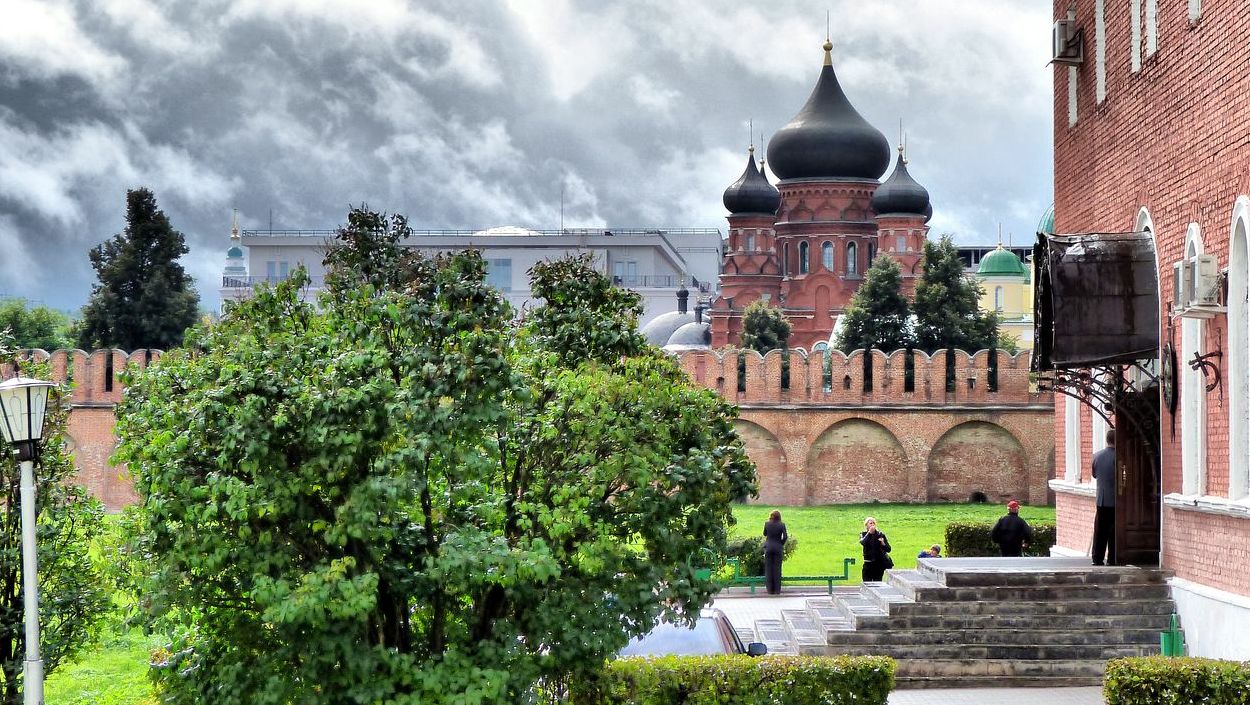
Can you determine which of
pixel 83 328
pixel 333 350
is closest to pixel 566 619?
pixel 333 350

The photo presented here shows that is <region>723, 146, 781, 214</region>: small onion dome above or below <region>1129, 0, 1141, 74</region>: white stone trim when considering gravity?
above

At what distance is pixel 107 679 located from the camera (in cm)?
1662

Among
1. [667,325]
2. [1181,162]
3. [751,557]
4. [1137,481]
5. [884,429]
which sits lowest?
[751,557]

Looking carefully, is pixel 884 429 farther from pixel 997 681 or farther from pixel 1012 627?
pixel 997 681

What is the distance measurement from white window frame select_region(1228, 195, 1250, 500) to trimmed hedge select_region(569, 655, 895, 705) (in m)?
3.34

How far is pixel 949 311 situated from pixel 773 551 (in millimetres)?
29148

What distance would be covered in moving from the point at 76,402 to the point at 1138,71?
29732 mm

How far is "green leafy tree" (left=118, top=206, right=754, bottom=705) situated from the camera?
27.0 ft

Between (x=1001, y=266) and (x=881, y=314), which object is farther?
(x=1001, y=266)

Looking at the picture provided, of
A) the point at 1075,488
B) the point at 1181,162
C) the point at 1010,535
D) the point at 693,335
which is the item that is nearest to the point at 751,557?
the point at 1010,535

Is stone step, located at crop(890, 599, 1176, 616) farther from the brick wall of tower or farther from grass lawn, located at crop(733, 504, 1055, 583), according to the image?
grass lawn, located at crop(733, 504, 1055, 583)

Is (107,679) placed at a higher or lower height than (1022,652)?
lower

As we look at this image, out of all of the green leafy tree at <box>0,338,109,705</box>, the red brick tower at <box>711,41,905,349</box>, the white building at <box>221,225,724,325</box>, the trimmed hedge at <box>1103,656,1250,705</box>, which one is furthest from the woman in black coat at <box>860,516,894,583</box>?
the white building at <box>221,225,724,325</box>

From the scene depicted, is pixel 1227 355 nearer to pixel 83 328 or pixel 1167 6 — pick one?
pixel 1167 6
